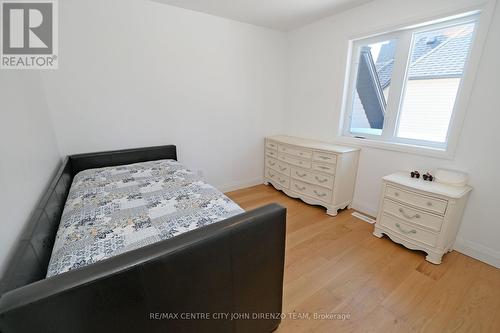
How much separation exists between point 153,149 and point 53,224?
4.53ft

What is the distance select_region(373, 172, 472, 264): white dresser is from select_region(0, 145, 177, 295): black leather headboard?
98.8 inches

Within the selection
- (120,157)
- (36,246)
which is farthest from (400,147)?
(120,157)

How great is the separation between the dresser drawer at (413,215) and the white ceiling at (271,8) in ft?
7.10

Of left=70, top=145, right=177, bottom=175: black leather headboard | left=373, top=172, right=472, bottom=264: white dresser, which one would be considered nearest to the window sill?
left=373, top=172, right=472, bottom=264: white dresser

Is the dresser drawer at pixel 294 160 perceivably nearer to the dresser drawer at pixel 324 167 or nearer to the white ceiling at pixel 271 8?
the dresser drawer at pixel 324 167

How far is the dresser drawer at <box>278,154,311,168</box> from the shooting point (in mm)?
2827

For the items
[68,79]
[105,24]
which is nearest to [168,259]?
[68,79]

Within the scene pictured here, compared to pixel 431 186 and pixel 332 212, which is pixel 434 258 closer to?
pixel 431 186

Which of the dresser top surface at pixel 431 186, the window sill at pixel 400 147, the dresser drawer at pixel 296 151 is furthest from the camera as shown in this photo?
the dresser drawer at pixel 296 151

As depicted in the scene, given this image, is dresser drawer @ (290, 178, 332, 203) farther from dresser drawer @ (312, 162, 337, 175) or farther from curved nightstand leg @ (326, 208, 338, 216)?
dresser drawer @ (312, 162, 337, 175)

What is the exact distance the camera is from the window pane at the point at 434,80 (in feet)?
6.23

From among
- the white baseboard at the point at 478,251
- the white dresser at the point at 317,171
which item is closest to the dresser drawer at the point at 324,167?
the white dresser at the point at 317,171

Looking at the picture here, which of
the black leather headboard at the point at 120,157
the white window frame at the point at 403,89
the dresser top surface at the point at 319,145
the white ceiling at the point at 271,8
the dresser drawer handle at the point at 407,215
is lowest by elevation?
the dresser drawer handle at the point at 407,215

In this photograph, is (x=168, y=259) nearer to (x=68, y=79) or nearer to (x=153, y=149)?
(x=153, y=149)
